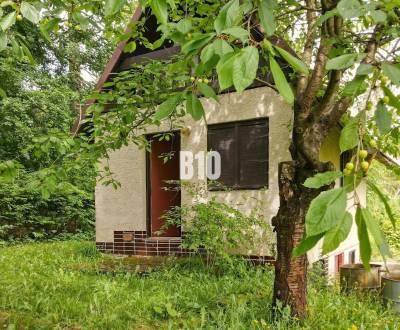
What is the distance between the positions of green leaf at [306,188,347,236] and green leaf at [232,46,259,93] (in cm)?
37

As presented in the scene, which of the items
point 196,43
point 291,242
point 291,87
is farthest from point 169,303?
point 196,43

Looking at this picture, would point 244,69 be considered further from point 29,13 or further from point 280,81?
point 29,13

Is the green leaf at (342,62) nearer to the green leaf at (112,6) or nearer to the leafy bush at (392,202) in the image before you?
the green leaf at (112,6)

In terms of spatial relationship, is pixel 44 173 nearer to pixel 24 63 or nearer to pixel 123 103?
pixel 123 103

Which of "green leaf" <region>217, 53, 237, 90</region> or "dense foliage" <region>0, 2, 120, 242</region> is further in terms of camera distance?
"dense foliage" <region>0, 2, 120, 242</region>

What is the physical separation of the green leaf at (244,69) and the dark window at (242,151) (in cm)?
576

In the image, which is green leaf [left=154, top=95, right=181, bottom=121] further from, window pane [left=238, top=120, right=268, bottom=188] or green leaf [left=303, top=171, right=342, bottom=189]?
window pane [left=238, top=120, right=268, bottom=188]

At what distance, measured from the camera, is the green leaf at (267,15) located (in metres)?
1.31

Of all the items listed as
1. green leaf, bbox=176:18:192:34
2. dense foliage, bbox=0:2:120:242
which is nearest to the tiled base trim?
dense foliage, bbox=0:2:120:242

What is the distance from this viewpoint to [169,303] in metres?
4.21

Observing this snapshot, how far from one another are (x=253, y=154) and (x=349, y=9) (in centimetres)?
563

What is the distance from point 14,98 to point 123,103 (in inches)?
413

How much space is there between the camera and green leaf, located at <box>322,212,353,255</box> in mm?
883

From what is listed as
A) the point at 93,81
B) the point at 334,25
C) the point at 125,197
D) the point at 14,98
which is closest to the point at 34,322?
the point at 334,25
